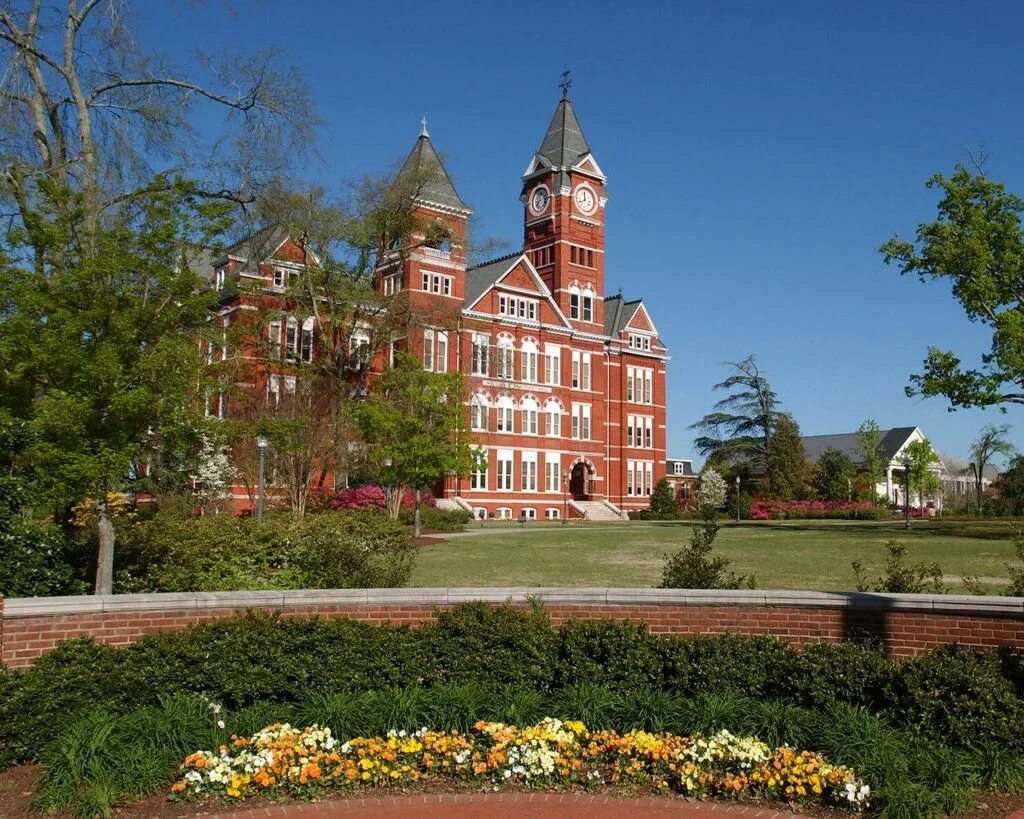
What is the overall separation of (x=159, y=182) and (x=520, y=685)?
9.62 meters

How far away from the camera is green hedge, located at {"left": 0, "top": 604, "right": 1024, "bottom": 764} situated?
7938mm

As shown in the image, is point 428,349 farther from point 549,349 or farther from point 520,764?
point 520,764

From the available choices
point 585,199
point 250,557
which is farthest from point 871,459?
point 250,557

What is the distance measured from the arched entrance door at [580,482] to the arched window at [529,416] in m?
5.62

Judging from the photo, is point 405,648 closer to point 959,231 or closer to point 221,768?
point 221,768

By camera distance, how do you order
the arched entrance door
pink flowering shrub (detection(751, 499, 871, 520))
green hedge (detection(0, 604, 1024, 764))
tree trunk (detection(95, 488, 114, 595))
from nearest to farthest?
green hedge (detection(0, 604, 1024, 764)) < tree trunk (detection(95, 488, 114, 595)) < pink flowering shrub (detection(751, 499, 871, 520)) < the arched entrance door

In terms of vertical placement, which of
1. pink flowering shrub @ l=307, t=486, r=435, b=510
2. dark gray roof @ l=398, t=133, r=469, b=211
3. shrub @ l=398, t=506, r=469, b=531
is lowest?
shrub @ l=398, t=506, r=469, b=531

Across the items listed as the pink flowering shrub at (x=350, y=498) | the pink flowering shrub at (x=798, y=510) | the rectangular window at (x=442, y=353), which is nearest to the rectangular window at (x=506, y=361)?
the rectangular window at (x=442, y=353)

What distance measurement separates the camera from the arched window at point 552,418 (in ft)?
188

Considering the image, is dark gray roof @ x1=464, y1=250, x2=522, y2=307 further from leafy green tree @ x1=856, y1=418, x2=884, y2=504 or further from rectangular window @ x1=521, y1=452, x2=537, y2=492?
leafy green tree @ x1=856, y1=418, x2=884, y2=504

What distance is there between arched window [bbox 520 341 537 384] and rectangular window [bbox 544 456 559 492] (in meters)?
5.28

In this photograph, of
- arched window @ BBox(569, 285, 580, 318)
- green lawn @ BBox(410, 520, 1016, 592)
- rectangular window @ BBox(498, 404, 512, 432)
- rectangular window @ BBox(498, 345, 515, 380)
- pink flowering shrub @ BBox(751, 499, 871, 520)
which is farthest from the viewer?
arched window @ BBox(569, 285, 580, 318)

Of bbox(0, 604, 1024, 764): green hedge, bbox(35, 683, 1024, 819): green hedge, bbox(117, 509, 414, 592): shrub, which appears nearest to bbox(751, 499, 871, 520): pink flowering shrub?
bbox(117, 509, 414, 592): shrub

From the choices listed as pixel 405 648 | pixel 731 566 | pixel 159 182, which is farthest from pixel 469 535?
pixel 405 648
